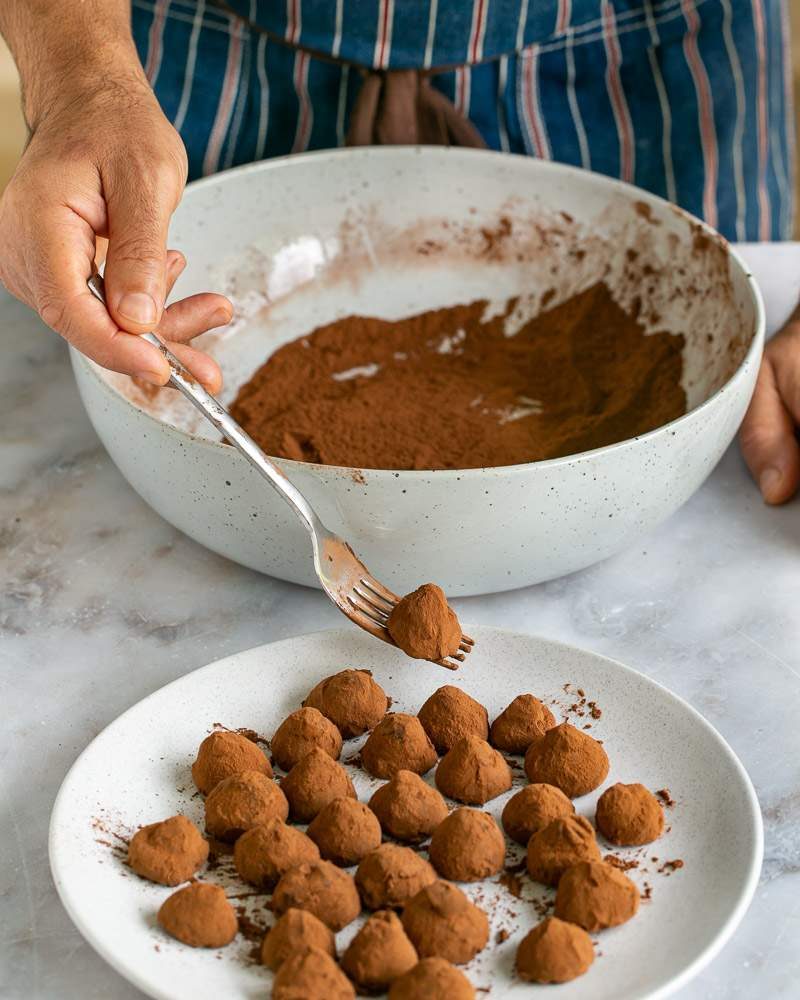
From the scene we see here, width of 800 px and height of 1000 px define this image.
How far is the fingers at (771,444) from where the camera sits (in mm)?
1129

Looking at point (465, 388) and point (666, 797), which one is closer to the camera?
point (666, 797)

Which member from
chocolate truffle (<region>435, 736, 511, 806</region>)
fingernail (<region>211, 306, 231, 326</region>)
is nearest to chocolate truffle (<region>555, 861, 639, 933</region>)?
chocolate truffle (<region>435, 736, 511, 806</region>)

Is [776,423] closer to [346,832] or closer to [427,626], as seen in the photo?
[427,626]

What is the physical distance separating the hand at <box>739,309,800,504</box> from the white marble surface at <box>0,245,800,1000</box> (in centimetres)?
2

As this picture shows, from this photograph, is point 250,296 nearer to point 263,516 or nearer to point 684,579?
point 263,516

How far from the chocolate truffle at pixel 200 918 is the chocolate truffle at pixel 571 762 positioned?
23cm

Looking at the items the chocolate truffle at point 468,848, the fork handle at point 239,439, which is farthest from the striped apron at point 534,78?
the chocolate truffle at point 468,848

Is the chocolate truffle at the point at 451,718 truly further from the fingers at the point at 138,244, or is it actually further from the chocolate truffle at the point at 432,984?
the fingers at the point at 138,244

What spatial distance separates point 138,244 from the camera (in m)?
0.90

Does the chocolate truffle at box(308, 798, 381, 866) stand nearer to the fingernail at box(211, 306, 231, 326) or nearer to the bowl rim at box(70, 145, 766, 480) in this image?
the bowl rim at box(70, 145, 766, 480)

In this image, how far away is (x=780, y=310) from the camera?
1.39 m

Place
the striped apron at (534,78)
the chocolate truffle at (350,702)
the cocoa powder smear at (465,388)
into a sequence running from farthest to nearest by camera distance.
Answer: the striped apron at (534,78)
the cocoa powder smear at (465,388)
the chocolate truffle at (350,702)

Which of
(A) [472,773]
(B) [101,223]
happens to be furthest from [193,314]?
(A) [472,773]

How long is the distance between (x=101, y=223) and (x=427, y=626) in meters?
0.41
